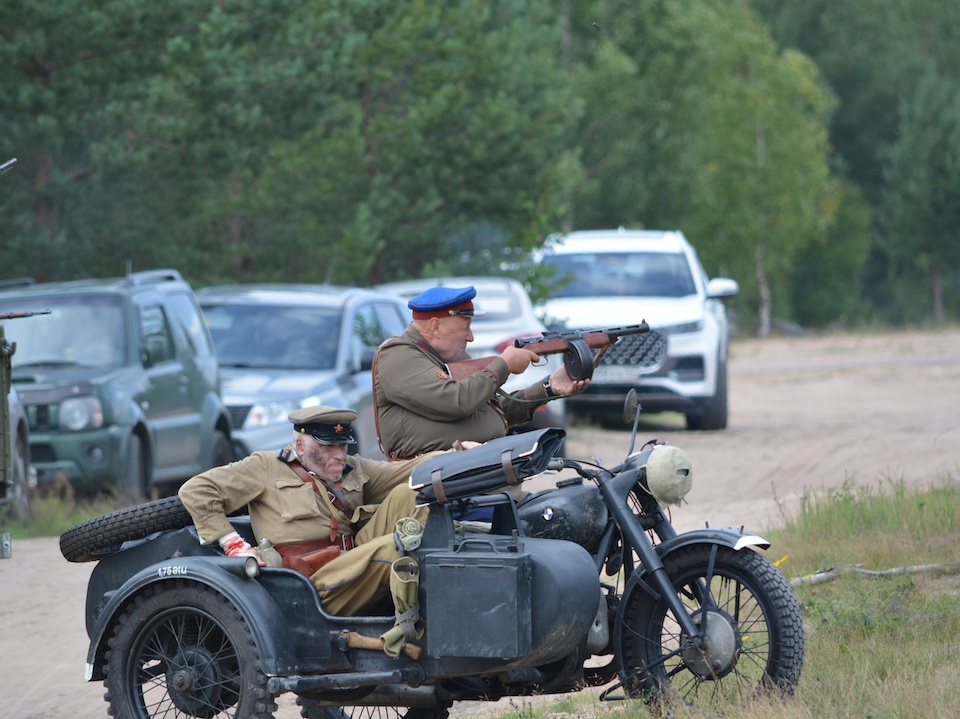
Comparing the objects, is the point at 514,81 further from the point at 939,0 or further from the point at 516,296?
the point at 939,0

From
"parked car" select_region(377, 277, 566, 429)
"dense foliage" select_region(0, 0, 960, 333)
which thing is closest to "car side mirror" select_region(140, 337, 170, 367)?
"parked car" select_region(377, 277, 566, 429)

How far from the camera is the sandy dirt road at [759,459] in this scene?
7742 mm

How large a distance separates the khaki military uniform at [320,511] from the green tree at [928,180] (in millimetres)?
53426

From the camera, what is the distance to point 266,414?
1354 cm

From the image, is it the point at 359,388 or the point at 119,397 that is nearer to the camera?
the point at 119,397

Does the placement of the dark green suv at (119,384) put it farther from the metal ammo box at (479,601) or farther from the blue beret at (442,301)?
the metal ammo box at (479,601)

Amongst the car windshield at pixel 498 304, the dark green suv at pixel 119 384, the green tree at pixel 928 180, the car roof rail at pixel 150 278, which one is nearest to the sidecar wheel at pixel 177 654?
the dark green suv at pixel 119 384

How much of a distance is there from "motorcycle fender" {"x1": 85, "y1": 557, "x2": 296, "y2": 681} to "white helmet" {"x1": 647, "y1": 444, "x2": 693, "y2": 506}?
1.38 metres

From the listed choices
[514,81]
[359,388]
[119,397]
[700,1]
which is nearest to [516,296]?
[359,388]

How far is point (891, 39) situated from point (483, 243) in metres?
43.4

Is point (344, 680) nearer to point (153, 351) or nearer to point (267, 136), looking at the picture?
point (153, 351)

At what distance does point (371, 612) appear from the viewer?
5492 mm

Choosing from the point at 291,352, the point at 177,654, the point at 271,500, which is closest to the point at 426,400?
the point at 271,500

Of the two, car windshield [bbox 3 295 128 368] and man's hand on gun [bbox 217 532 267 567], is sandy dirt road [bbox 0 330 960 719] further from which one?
car windshield [bbox 3 295 128 368]
